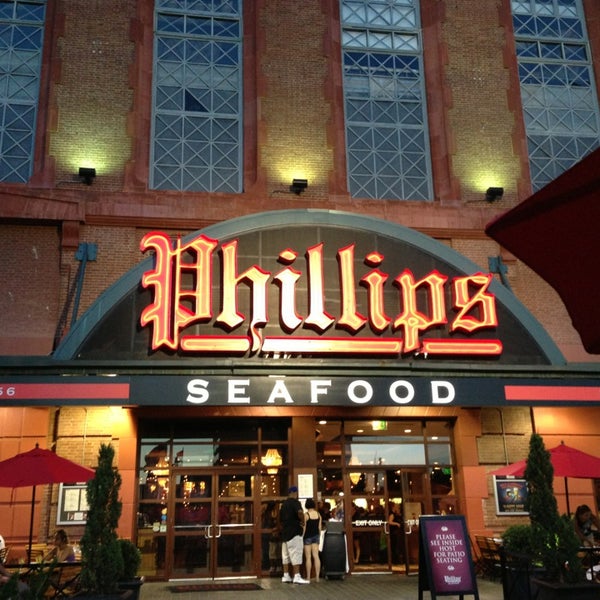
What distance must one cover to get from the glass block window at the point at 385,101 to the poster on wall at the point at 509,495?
Result: 7129mm

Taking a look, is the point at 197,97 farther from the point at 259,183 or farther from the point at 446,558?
the point at 446,558

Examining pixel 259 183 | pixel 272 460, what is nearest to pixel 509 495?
pixel 272 460

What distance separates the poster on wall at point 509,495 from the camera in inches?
595

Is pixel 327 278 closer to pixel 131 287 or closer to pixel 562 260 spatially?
pixel 131 287

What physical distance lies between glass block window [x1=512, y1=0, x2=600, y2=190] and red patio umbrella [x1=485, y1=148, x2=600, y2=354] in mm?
15123

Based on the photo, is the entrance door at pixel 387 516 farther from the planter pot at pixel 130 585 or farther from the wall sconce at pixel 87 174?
the wall sconce at pixel 87 174

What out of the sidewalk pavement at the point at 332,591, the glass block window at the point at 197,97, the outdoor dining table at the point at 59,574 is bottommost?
the sidewalk pavement at the point at 332,591

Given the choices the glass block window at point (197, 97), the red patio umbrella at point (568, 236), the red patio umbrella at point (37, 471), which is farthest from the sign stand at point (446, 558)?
the glass block window at point (197, 97)

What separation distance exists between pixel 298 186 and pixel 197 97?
3728 millimetres

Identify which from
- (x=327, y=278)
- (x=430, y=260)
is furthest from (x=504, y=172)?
(x=327, y=278)

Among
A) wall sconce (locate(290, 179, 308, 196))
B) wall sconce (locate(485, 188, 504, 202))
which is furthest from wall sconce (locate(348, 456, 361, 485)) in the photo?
wall sconce (locate(485, 188, 504, 202))

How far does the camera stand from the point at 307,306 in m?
Answer: 14.5

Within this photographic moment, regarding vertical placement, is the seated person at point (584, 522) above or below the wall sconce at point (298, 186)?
below

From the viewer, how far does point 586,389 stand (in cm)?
1334
